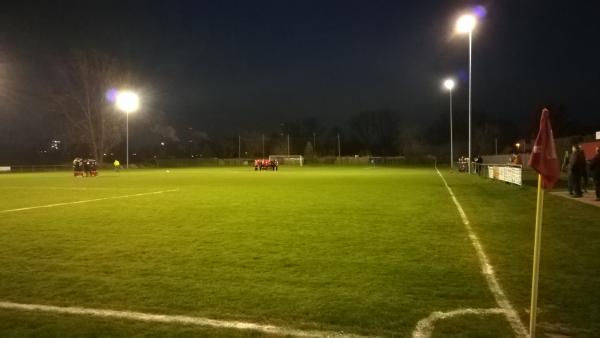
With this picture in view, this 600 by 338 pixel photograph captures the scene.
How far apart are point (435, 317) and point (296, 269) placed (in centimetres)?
245

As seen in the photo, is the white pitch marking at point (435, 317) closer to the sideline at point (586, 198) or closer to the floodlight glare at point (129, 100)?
the sideline at point (586, 198)

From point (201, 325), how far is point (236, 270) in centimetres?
216

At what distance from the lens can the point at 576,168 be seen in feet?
53.5

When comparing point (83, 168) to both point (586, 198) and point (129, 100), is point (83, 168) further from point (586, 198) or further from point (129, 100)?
point (586, 198)

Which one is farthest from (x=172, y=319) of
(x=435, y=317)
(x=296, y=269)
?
(x=435, y=317)

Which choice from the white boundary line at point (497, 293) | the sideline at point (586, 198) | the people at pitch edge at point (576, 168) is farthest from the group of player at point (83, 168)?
the white boundary line at point (497, 293)

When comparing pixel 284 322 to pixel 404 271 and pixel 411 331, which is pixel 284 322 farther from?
pixel 404 271

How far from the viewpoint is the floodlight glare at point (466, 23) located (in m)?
31.7

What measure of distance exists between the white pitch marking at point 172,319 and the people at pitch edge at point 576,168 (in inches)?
568

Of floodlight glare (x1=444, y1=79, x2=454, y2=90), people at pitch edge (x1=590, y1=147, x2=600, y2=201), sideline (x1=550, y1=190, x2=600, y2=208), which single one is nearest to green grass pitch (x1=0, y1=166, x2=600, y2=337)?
sideline (x1=550, y1=190, x2=600, y2=208)

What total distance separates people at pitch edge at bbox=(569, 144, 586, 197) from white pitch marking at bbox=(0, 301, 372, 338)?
47.3 ft

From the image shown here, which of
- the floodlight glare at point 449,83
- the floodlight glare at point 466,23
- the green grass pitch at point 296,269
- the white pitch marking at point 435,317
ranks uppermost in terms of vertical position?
the floodlight glare at point 466,23

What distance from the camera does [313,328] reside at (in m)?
4.61

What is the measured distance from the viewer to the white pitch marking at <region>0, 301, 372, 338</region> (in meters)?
4.49
